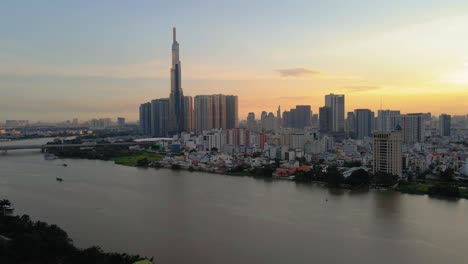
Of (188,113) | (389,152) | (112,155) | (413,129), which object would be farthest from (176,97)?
(389,152)

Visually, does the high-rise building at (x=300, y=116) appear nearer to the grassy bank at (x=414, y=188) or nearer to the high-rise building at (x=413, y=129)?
the high-rise building at (x=413, y=129)

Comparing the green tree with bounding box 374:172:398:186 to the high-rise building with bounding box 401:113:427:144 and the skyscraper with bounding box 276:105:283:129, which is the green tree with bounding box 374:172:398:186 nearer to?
the high-rise building with bounding box 401:113:427:144

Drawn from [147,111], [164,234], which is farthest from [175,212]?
[147,111]

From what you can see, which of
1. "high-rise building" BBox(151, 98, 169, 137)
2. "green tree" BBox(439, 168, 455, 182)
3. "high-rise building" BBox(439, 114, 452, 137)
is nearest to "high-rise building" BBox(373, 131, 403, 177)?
"green tree" BBox(439, 168, 455, 182)

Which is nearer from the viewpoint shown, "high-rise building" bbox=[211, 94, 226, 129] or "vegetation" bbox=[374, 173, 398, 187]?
"vegetation" bbox=[374, 173, 398, 187]

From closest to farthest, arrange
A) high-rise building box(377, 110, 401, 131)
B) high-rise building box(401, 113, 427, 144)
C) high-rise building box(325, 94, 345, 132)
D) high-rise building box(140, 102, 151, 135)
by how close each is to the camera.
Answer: high-rise building box(401, 113, 427, 144) < high-rise building box(377, 110, 401, 131) < high-rise building box(325, 94, 345, 132) < high-rise building box(140, 102, 151, 135)

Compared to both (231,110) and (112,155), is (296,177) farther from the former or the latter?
(231,110)
